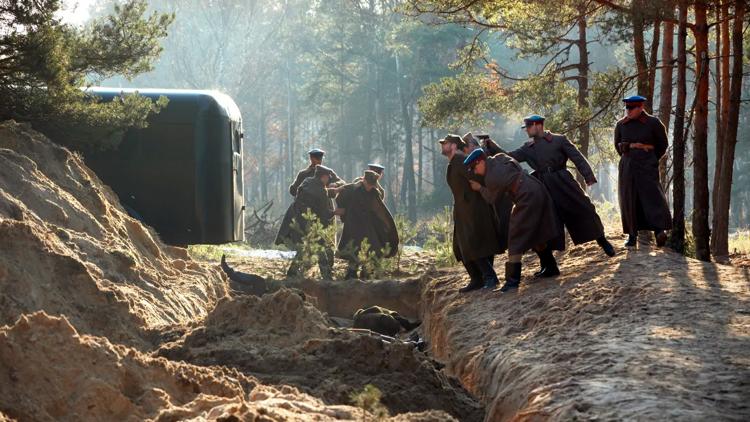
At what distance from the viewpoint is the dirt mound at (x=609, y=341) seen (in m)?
5.75

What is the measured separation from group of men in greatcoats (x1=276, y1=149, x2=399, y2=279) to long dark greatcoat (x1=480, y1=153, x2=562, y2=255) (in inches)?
231

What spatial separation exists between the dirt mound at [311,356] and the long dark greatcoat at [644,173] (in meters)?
4.49

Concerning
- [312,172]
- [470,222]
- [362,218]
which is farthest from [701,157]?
[312,172]

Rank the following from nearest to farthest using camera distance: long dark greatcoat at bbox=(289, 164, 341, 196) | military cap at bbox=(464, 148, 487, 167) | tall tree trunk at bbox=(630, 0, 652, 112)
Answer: military cap at bbox=(464, 148, 487, 167), tall tree trunk at bbox=(630, 0, 652, 112), long dark greatcoat at bbox=(289, 164, 341, 196)

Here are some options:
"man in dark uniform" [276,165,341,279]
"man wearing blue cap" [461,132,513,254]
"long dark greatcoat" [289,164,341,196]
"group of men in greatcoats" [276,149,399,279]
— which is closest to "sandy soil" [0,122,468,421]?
"group of men in greatcoats" [276,149,399,279]

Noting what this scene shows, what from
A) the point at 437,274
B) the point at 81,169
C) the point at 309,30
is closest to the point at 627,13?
the point at 437,274

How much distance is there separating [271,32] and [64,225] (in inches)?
1961

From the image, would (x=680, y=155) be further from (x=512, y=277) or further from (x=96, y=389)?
(x=96, y=389)

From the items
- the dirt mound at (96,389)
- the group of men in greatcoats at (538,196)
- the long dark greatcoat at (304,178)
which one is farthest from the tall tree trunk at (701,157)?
the dirt mound at (96,389)

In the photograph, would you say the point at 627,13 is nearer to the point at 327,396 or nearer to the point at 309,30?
the point at 327,396

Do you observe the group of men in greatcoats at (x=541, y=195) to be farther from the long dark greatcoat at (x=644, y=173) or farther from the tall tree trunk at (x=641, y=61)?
the tall tree trunk at (x=641, y=61)

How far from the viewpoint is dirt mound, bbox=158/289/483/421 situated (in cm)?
764

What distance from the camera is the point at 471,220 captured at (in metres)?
12.2

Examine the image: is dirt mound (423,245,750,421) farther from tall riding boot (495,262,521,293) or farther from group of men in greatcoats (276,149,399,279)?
group of men in greatcoats (276,149,399,279)
